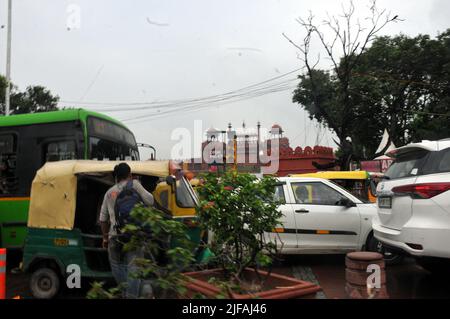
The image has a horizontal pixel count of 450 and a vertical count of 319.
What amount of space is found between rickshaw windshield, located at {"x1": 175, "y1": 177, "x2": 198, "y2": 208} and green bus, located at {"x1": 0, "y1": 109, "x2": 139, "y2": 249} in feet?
8.25

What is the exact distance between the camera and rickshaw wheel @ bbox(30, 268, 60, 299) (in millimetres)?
5602

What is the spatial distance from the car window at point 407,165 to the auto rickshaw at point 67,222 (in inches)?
104

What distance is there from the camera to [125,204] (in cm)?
446

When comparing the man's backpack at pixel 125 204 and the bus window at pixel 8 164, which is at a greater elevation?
the bus window at pixel 8 164

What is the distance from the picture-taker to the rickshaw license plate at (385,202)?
17.6 ft

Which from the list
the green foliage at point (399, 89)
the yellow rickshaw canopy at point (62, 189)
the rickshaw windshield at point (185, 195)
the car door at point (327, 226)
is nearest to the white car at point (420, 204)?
the car door at point (327, 226)

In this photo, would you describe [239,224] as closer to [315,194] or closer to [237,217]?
[237,217]

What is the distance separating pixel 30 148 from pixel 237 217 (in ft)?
19.5

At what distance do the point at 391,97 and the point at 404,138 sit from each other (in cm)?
332

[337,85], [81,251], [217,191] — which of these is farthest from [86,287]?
[337,85]

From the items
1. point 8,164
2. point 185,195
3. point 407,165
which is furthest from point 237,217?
point 8,164

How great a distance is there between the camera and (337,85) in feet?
80.2

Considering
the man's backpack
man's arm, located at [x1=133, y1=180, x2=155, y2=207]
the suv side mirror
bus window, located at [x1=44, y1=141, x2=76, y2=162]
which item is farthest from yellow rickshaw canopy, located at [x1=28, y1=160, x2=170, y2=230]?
the suv side mirror

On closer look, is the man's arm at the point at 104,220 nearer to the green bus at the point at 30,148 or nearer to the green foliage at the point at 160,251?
the green foliage at the point at 160,251
